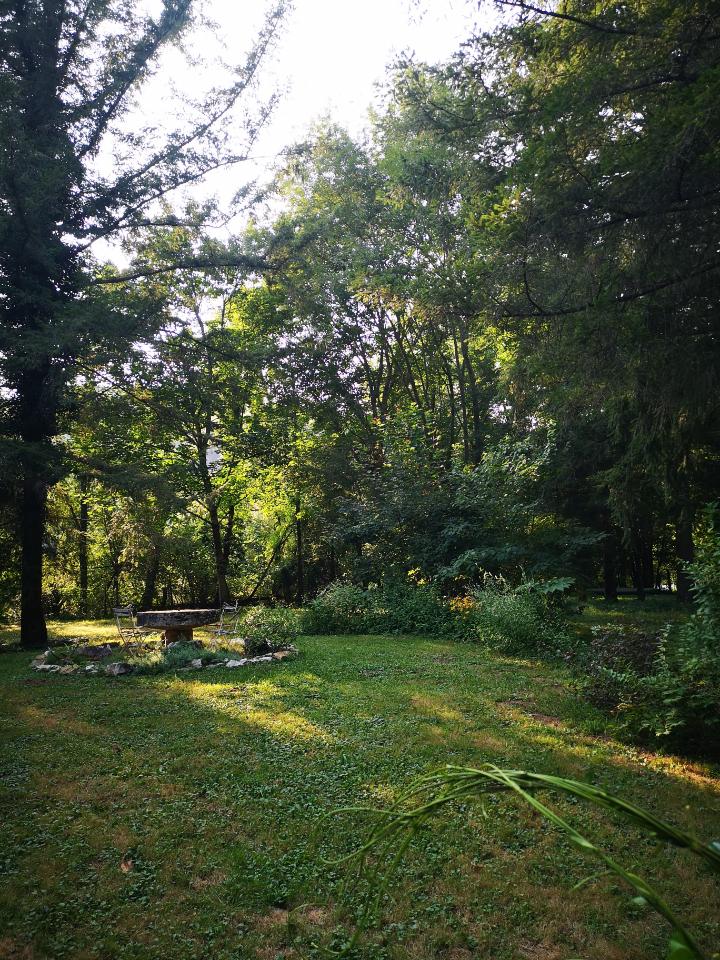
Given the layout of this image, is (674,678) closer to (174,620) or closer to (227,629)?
(174,620)

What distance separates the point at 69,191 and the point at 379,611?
10.2 m

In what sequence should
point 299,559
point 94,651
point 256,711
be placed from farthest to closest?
point 299,559, point 94,651, point 256,711

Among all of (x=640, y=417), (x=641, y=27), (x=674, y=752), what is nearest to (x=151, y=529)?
(x=640, y=417)

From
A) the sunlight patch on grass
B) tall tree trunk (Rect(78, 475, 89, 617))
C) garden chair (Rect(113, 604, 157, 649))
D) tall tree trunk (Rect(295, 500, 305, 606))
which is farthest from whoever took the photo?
tall tree trunk (Rect(78, 475, 89, 617))

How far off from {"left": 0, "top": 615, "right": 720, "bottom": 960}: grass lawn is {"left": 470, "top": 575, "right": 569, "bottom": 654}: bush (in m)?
2.35

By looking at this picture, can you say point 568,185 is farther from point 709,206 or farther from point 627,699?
point 627,699

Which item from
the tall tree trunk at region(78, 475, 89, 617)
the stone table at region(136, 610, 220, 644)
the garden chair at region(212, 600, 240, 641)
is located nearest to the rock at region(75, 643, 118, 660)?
the stone table at region(136, 610, 220, 644)

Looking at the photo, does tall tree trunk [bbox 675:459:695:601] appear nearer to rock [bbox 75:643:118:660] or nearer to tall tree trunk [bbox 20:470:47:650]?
rock [bbox 75:643:118:660]

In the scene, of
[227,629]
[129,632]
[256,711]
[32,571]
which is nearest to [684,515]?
[256,711]

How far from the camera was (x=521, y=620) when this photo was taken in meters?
9.23

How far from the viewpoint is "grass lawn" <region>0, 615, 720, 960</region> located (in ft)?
9.24

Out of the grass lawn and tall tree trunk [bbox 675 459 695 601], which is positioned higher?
tall tree trunk [bbox 675 459 695 601]

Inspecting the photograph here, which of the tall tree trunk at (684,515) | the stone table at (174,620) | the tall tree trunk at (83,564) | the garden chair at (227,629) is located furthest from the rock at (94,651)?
the tall tree trunk at (83,564)

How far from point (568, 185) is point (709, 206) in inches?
42.0
